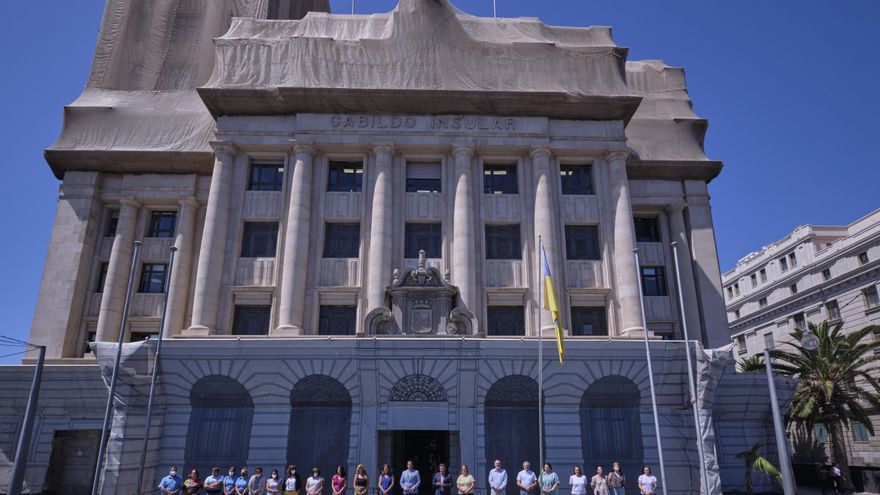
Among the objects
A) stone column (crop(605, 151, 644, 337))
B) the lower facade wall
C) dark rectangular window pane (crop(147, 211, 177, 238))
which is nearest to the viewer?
the lower facade wall

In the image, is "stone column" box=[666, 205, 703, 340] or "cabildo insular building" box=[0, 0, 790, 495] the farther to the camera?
"stone column" box=[666, 205, 703, 340]

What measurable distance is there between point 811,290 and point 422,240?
3634cm

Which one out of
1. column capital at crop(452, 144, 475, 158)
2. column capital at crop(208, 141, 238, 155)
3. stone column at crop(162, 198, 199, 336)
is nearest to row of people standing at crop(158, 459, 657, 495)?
stone column at crop(162, 198, 199, 336)

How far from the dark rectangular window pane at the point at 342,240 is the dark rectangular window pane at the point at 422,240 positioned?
2484 mm

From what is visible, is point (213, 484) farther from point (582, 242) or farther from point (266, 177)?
point (582, 242)

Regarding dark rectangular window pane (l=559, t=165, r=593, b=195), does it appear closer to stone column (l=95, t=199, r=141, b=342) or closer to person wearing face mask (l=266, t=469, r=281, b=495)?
person wearing face mask (l=266, t=469, r=281, b=495)

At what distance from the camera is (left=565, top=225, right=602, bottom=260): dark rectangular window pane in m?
30.6

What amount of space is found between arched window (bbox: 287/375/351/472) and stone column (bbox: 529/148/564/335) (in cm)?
991

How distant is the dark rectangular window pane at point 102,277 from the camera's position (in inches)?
1324

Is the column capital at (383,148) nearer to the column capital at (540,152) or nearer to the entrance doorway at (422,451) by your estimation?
the column capital at (540,152)

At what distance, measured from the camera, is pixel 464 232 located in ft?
96.6

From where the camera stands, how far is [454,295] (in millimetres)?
Result: 27969

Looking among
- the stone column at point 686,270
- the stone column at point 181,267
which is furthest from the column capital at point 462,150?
the stone column at point 181,267

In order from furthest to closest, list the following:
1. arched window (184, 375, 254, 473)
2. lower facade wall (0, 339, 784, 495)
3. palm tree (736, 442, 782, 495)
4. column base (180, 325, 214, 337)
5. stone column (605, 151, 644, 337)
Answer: stone column (605, 151, 644, 337)
column base (180, 325, 214, 337)
lower facade wall (0, 339, 784, 495)
arched window (184, 375, 254, 473)
palm tree (736, 442, 782, 495)
